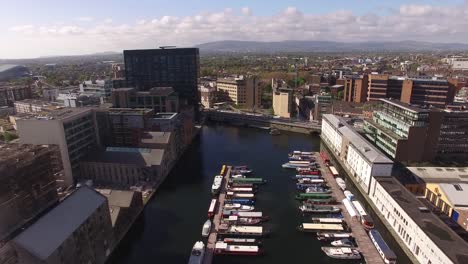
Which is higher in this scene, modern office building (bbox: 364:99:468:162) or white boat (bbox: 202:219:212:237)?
modern office building (bbox: 364:99:468:162)

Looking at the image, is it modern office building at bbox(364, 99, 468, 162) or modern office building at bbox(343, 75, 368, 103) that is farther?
modern office building at bbox(343, 75, 368, 103)

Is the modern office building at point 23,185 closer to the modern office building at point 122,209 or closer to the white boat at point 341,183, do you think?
the modern office building at point 122,209

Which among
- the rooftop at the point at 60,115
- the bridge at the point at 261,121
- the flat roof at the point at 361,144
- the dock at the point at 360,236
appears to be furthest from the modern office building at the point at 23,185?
the bridge at the point at 261,121

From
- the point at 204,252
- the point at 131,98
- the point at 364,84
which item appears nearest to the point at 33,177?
the point at 204,252

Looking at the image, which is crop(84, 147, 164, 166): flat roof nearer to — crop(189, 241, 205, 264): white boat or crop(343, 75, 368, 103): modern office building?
A: crop(189, 241, 205, 264): white boat

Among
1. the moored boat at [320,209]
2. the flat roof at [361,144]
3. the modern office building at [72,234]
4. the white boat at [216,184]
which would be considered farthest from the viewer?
the white boat at [216,184]

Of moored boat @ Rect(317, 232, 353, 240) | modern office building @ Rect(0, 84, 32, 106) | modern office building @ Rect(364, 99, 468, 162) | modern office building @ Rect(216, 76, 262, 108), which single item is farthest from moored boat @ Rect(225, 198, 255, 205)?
modern office building @ Rect(0, 84, 32, 106)

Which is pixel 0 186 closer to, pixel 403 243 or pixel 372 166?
pixel 403 243
